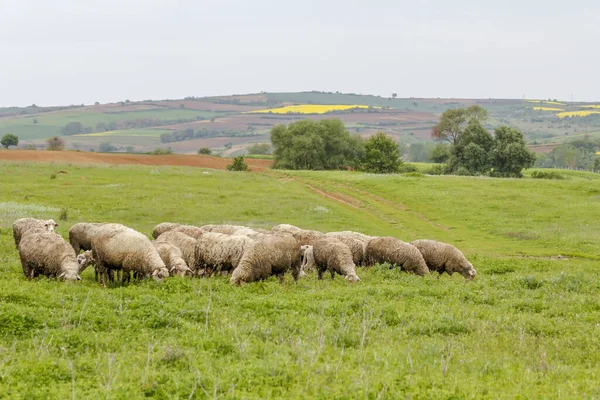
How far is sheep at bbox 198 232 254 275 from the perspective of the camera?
60.8 ft

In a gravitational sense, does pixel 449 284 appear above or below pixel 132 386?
below

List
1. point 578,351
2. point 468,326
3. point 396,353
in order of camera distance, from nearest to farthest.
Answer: point 396,353, point 578,351, point 468,326

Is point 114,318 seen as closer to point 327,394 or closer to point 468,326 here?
point 327,394

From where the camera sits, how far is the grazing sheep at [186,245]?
749 inches

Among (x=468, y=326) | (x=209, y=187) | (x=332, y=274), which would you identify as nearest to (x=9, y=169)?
(x=209, y=187)

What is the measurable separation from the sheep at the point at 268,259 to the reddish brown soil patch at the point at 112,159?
55370mm

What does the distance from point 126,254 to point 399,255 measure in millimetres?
9048

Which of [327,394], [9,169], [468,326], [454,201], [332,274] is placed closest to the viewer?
[327,394]

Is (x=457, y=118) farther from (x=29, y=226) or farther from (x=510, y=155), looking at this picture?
(x=29, y=226)

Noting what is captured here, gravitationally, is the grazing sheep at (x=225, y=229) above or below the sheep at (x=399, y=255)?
above

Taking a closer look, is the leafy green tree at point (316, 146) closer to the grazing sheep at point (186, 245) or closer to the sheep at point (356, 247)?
the sheep at point (356, 247)

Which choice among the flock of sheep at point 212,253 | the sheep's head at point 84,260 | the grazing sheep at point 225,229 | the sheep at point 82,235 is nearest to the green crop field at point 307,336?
the sheep's head at point 84,260

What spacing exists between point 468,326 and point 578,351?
7.20 feet

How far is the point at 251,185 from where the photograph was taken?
5203 cm
